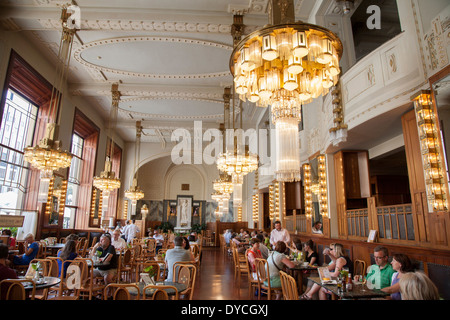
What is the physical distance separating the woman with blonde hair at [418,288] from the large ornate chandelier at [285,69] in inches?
65.6

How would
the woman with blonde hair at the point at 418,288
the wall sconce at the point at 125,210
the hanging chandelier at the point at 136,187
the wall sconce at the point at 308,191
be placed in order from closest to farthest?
the woman with blonde hair at the point at 418,288 → the wall sconce at the point at 308,191 → the hanging chandelier at the point at 136,187 → the wall sconce at the point at 125,210

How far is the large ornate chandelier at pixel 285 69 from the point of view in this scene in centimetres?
327

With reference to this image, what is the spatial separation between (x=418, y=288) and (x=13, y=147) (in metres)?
11.4

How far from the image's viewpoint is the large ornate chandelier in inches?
129

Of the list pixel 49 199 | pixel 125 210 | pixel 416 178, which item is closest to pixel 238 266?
pixel 416 178

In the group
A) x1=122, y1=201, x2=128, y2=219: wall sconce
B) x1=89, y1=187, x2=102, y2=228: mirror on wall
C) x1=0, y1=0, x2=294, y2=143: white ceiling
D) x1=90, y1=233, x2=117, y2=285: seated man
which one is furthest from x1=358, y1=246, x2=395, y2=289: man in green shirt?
x1=122, y1=201, x2=128, y2=219: wall sconce

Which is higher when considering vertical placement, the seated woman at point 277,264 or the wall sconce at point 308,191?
the wall sconce at point 308,191

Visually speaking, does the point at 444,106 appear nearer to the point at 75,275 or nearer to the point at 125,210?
the point at 75,275

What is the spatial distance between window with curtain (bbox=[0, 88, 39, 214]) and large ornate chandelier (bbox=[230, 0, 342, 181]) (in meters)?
8.86

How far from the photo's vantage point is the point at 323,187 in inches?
325

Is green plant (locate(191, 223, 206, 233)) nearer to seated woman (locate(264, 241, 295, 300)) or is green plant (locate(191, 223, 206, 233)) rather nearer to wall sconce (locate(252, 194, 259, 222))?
wall sconce (locate(252, 194, 259, 222))

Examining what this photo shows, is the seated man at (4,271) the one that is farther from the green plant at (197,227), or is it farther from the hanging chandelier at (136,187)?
the green plant at (197,227)

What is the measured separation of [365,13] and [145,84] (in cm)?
846

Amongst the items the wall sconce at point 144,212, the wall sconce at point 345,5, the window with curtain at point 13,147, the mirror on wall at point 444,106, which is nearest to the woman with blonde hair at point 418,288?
the mirror on wall at point 444,106
